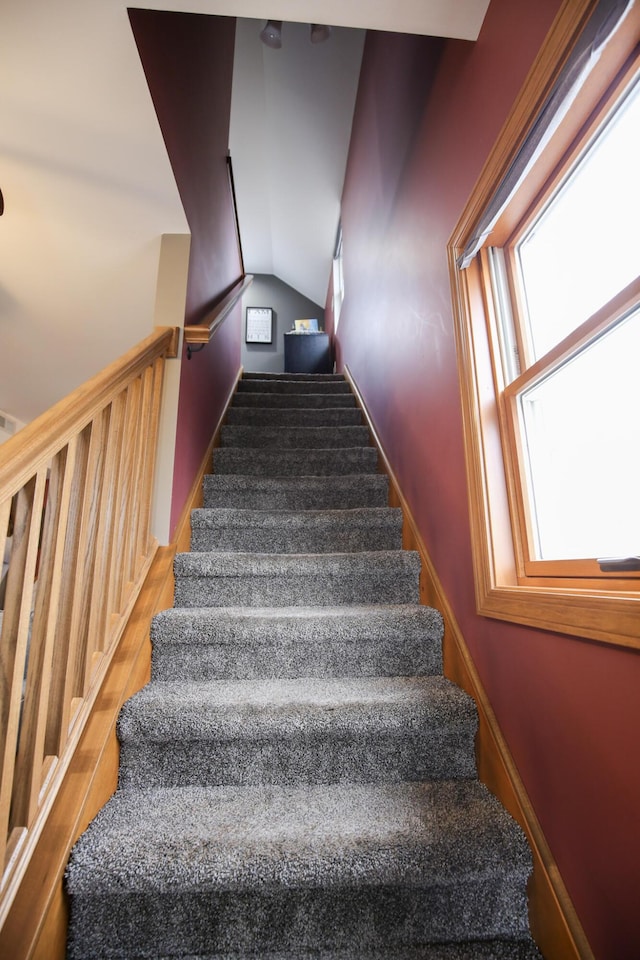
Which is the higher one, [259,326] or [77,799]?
[259,326]

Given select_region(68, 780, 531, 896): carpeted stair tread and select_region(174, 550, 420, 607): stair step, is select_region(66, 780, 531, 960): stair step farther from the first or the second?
select_region(174, 550, 420, 607): stair step

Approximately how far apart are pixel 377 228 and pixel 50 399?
2.67 metres

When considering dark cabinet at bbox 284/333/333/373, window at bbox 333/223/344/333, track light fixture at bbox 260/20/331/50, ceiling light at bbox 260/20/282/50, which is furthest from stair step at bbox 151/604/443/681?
dark cabinet at bbox 284/333/333/373

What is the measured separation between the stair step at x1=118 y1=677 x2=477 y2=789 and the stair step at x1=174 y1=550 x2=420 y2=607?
47cm

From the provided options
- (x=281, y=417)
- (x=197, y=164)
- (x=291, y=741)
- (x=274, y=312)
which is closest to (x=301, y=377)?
(x=281, y=417)

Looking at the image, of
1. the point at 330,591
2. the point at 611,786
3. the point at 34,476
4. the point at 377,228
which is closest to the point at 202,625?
the point at 330,591

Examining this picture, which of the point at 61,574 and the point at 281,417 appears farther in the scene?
the point at 281,417

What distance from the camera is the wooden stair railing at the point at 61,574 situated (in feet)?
2.79

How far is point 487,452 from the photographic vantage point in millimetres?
1316

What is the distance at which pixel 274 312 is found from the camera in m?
6.52

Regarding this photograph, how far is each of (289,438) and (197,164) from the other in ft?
4.70

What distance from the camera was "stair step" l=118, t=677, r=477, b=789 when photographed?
116cm

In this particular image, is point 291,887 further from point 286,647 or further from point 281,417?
point 281,417

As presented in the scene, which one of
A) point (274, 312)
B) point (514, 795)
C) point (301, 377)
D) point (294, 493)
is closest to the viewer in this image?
point (514, 795)
